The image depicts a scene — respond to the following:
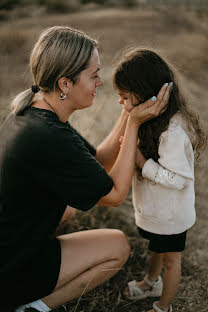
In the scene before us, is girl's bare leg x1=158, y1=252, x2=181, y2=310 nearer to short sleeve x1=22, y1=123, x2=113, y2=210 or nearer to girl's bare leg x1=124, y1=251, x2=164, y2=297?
girl's bare leg x1=124, y1=251, x2=164, y2=297

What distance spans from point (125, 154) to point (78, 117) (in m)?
1.90

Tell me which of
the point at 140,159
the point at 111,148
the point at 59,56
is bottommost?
the point at 111,148

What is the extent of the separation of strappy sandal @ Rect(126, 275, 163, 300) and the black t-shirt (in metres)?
0.90

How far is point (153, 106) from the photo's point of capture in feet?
6.37

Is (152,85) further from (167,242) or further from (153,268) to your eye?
(153,268)

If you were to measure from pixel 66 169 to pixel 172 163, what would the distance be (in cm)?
57

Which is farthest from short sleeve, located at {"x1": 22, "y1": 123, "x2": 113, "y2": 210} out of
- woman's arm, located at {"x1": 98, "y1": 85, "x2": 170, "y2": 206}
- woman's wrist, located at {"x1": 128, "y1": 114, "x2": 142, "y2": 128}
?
woman's wrist, located at {"x1": 128, "y1": 114, "x2": 142, "y2": 128}

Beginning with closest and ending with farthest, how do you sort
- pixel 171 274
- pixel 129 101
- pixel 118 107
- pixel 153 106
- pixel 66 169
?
1. pixel 66 169
2. pixel 153 106
3. pixel 129 101
4. pixel 171 274
5. pixel 118 107

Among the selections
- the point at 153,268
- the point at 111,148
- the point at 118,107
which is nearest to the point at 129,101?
the point at 111,148

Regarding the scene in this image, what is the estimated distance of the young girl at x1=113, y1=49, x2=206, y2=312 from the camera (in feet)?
6.37

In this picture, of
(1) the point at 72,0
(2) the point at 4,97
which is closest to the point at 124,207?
(2) the point at 4,97

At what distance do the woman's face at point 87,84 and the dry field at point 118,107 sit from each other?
48 centimetres

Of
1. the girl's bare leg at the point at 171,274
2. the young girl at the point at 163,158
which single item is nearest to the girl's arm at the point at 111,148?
the young girl at the point at 163,158

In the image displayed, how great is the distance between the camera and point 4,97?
4883 millimetres
